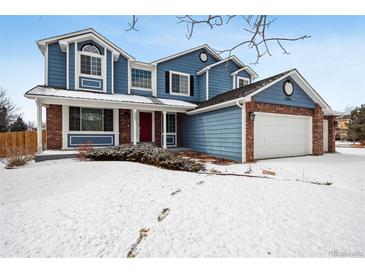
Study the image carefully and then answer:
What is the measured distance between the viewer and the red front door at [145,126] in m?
11.4

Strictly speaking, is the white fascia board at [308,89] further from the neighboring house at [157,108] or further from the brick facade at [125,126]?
the brick facade at [125,126]

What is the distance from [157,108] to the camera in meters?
10.3

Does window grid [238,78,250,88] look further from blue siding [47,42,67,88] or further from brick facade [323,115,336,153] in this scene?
blue siding [47,42,67,88]

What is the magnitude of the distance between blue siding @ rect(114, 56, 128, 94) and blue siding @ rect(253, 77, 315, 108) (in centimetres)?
739

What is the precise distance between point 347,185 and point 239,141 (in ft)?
13.0

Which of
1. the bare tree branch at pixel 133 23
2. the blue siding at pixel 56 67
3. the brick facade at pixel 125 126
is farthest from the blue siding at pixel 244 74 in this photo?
the bare tree branch at pixel 133 23

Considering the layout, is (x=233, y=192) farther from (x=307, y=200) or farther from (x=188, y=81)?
(x=188, y=81)

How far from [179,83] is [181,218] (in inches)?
441

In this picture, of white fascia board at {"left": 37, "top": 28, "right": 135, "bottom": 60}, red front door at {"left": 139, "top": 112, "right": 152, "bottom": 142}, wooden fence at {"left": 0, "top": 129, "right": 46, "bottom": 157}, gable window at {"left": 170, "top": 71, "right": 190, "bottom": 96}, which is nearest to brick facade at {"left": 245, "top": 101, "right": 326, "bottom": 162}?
gable window at {"left": 170, "top": 71, "right": 190, "bottom": 96}

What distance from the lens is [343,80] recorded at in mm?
4895

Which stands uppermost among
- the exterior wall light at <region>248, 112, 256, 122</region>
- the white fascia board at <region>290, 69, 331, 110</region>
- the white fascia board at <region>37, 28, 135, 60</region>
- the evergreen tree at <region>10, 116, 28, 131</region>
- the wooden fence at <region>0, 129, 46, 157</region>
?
the white fascia board at <region>37, 28, 135, 60</region>

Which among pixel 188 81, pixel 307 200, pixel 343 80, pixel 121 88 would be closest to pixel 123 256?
pixel 307 200

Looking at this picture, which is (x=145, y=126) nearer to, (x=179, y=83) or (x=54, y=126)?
(x=179, y=83)

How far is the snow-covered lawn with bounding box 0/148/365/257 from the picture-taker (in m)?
2.06
